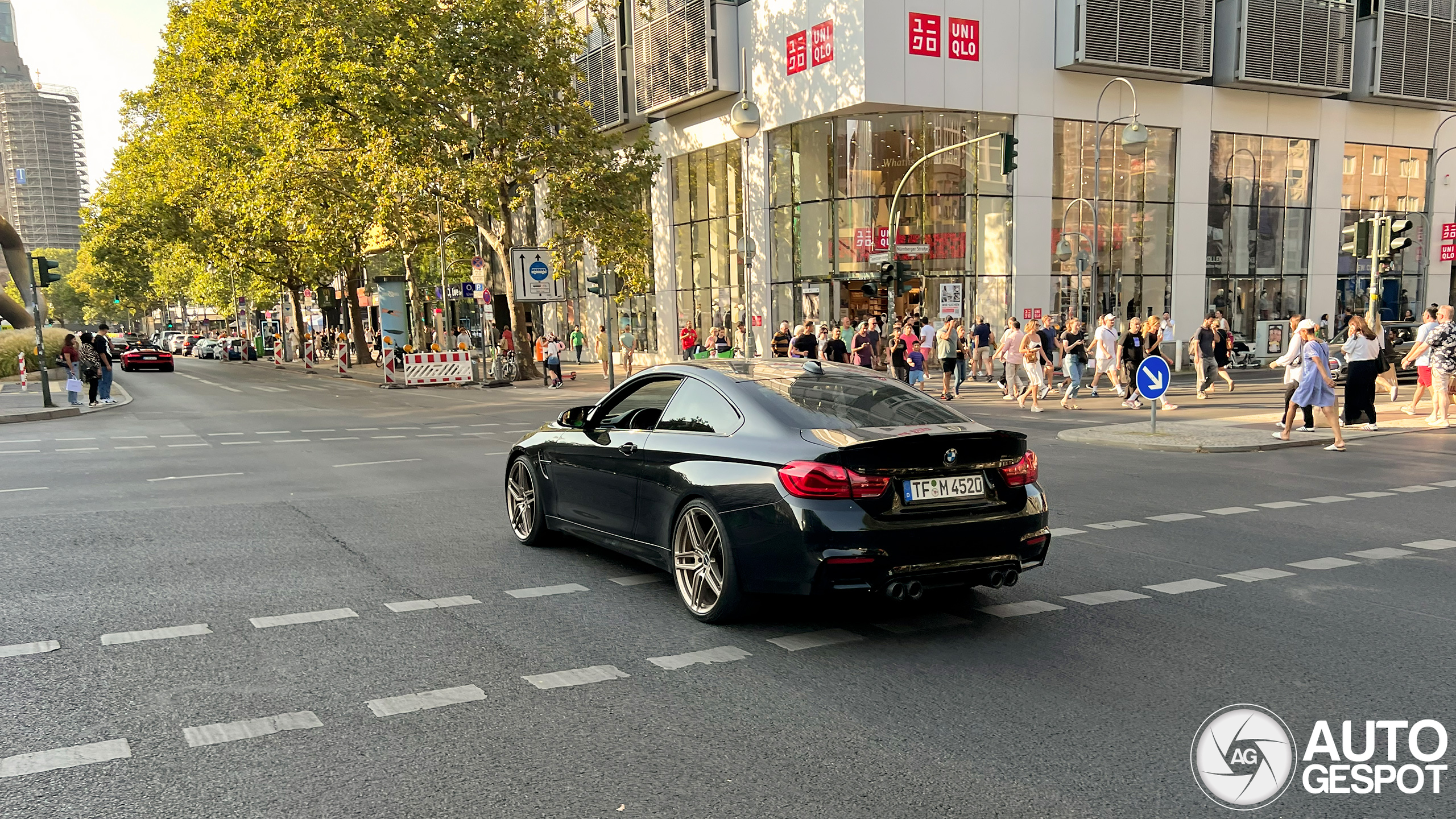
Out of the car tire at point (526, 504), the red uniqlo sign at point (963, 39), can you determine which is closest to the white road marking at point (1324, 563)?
the car tire at point (526, 504)

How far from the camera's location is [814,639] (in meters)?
5.22

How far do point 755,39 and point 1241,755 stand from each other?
30515 millimetres

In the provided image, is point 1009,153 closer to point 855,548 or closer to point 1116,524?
point 1116,524

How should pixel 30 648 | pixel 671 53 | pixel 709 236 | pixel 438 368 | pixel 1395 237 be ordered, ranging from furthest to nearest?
pixel 709 236
pixel 671 53
pixel 438 368
pixel 1395 237
pixel 30 648

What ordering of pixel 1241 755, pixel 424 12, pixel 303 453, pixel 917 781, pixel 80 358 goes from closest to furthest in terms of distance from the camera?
1. pixel 917 781
2. pixel 1241 755
3. pixel 303 453
4. pixel 80 358
5. pixel 424 12

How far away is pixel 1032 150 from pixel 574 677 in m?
28.7

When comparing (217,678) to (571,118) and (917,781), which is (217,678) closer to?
(917,781)

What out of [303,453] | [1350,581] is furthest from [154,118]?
[1350,581]

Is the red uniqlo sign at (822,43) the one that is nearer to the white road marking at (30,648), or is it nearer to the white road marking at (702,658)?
the white road marking at (702,658)

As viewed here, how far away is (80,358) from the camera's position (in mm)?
24406

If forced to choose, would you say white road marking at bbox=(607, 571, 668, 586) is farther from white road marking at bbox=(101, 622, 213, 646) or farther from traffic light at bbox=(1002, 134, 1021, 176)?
traffic light at bbox=(1002, 134, 1021, 176)

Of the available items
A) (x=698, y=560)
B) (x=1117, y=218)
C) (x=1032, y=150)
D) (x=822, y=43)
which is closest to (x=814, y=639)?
(x=698, y=560)

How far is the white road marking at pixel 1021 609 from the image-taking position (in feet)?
18.6

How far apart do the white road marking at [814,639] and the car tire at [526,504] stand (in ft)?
8.72
